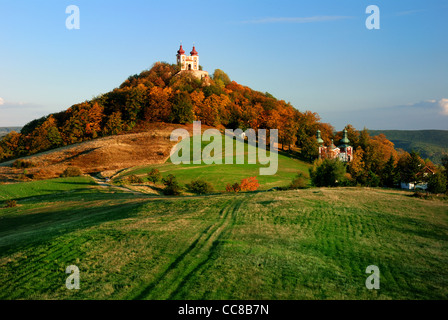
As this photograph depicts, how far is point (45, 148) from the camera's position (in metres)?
99.1

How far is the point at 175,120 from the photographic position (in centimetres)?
10706

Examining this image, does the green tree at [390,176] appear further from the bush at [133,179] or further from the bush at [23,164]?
the bush at [23,164]

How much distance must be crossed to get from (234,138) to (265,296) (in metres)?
90.5

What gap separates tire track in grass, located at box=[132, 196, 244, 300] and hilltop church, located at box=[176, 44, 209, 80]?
392 feet

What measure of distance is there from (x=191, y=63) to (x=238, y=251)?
424 feet

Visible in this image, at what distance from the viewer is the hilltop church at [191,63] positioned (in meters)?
136

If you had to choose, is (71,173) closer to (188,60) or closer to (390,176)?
(390,176)

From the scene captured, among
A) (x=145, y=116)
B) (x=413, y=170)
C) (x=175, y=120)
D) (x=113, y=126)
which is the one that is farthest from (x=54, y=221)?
(x=145, y=116)

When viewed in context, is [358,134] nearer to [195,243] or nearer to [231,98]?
[231,98]

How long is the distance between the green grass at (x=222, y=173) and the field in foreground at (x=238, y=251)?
118 ft

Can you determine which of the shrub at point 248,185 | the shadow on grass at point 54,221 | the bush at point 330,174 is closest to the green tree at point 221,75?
the shrub at point 248,185

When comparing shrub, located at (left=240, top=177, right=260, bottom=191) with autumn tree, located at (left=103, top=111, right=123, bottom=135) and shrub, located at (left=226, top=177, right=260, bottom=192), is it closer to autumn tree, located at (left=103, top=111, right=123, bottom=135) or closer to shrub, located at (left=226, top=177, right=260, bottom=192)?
shrub, located at (left=226, top=177, right=260, bottom=192)

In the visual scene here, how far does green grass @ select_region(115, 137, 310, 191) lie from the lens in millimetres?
68062
